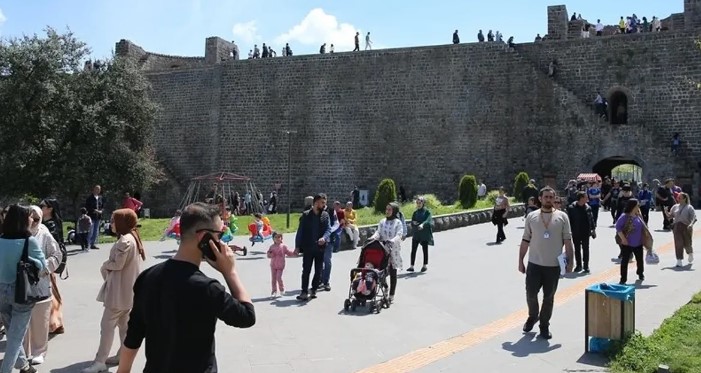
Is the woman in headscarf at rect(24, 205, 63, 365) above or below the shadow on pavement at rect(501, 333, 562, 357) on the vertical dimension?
above

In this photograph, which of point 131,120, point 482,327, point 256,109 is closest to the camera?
point 482,327

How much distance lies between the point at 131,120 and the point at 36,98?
4.15 m

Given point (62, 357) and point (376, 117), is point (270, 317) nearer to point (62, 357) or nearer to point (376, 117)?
point (62, 357)

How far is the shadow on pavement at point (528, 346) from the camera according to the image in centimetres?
708

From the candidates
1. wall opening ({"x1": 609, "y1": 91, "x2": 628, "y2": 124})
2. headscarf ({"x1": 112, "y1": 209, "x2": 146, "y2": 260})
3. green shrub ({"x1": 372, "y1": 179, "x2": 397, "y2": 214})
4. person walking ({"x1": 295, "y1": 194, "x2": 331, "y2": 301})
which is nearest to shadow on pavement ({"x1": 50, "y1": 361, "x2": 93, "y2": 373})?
headscarf ({"x1": 112, "y1": 209, "x2": 146, "y2": 260})

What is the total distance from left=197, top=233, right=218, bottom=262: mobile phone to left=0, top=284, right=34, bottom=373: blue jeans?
334 cm

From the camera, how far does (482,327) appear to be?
835cm

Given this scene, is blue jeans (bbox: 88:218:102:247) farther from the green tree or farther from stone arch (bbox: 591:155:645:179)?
stone arch (bbox: 591:155:645:179)

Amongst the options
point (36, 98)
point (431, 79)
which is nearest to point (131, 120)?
point (36, 98)

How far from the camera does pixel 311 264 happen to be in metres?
10.1

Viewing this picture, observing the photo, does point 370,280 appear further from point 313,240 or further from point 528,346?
point 528,346

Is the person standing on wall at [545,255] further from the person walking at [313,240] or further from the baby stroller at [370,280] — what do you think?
the person walking at [313,240]

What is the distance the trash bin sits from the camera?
6.77 metres

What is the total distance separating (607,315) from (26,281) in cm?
524
